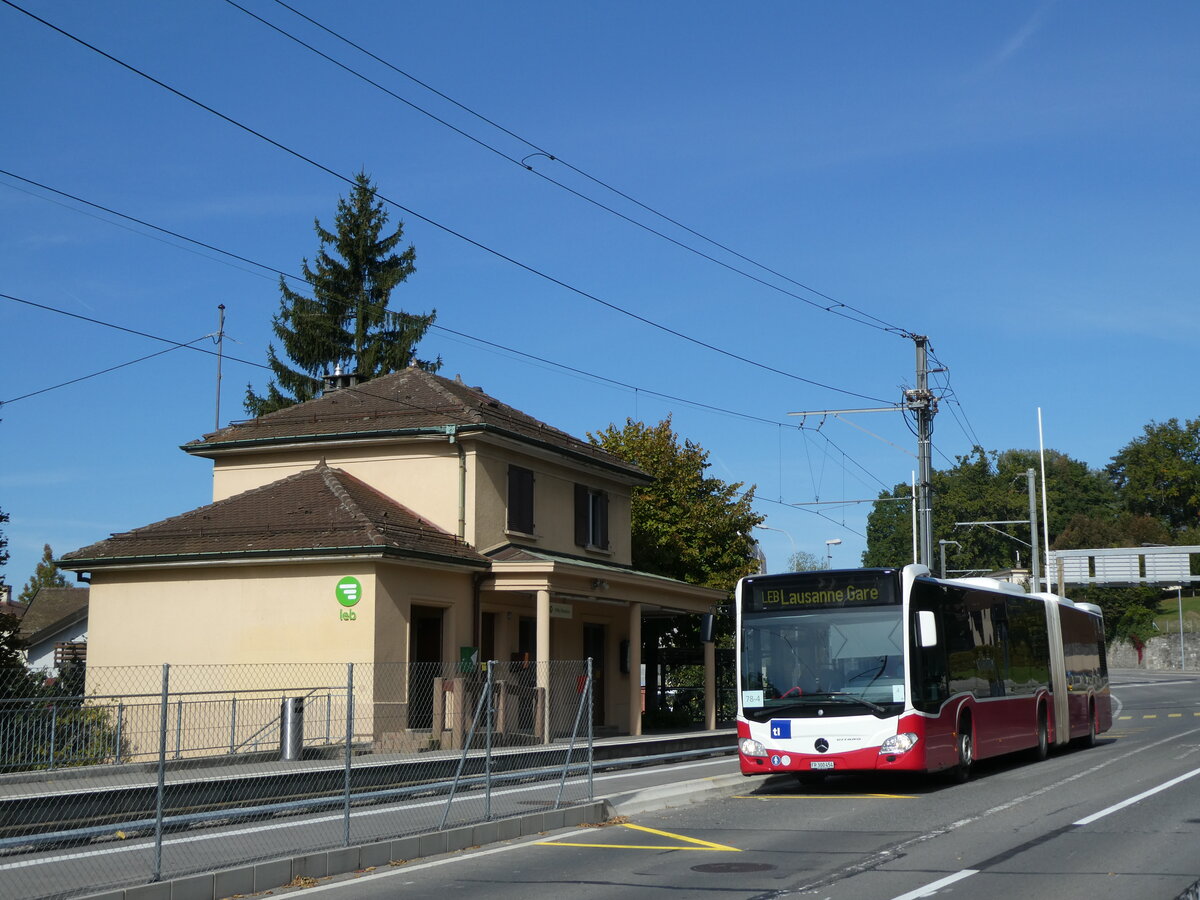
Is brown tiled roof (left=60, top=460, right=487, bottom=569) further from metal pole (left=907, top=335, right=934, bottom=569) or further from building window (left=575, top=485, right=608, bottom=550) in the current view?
metal pole (left=907, top=335, right=934, bottom=569)

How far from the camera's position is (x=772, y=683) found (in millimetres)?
17859

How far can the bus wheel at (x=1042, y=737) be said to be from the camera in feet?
76.3

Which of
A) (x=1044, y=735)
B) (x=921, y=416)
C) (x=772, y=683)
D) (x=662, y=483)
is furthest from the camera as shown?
(x=662, y=483)

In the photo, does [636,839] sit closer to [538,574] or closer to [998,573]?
[538,574]

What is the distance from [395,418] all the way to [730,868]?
2090 cm

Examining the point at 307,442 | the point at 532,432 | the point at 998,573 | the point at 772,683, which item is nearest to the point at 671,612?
the point at 532,432

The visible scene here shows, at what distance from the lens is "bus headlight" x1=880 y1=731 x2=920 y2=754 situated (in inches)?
661

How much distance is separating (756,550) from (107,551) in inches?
2295

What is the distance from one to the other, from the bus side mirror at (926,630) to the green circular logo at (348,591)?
12.3 m

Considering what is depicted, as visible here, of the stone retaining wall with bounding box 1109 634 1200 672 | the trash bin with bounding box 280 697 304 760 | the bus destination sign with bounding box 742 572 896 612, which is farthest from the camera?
the stone retaining wall with bounding box 1109 634 1200 672

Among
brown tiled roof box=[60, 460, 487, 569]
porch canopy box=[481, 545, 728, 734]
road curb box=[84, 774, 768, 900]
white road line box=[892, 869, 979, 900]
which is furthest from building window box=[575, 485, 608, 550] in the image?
white road line box=[892, 869, 979, 900]

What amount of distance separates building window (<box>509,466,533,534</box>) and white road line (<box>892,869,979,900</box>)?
2063cm

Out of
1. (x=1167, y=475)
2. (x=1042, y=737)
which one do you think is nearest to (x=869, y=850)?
(x=1042, y=737)

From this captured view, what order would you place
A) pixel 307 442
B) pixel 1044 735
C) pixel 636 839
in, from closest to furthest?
pixel 636 839, pixel 1044 735, pixel 307 442
